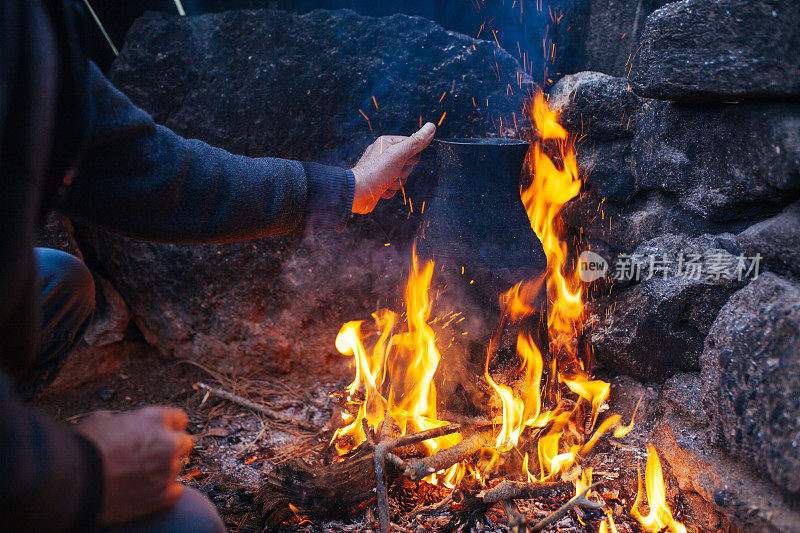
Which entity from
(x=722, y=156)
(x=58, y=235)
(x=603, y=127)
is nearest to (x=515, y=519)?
(x=722, y=156)

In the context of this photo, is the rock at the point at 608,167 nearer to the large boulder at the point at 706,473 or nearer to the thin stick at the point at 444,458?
the large boulder at the point at 706,473

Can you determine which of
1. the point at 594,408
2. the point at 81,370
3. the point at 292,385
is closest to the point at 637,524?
the point at 594,408

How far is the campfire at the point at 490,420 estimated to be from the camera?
83.1 inches

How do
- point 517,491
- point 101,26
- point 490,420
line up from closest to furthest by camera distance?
1. point 517,491
2. point 490,420
3. point 101,26

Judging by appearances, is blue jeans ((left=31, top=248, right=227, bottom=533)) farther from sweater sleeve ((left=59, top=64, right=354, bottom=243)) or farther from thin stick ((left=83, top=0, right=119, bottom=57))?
thin stick ((left=83, top=0, right=119, bottom=57))

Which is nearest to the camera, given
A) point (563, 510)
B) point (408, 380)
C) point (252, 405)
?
point (563, 510)

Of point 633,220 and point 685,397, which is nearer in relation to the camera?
point 685,397

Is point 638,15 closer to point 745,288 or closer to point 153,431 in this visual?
point 745,288

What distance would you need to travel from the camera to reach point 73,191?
1.71m

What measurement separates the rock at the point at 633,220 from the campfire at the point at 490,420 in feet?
0.32

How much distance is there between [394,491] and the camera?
2.24 metres

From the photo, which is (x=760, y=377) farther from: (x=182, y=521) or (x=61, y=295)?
(x=61, y=295)

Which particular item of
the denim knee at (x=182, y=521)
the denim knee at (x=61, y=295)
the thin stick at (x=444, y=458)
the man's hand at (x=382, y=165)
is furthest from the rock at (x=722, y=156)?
the denim knee at (x=61, y=295)

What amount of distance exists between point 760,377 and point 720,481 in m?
0.42
